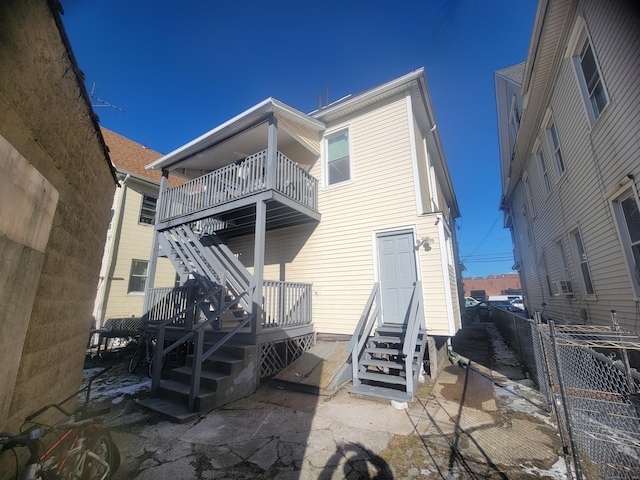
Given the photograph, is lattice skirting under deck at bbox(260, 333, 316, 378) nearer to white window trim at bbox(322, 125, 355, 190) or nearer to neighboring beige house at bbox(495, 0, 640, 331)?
white window trim at bbox(322, 125, 355, 190)

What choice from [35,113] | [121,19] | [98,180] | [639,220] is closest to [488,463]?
[639,220]

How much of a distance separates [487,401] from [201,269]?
22.6 feet

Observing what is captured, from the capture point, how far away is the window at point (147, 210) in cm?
1226

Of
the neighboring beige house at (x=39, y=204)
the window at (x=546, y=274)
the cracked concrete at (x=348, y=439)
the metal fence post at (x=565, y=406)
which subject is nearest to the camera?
the neighboring beige house at (x=39, y=204)

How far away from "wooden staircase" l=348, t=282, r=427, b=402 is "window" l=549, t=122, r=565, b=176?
5.50 m

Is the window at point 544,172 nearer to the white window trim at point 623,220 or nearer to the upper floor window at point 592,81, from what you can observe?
the upper floor window at point 592,81

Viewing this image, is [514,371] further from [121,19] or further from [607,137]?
[121,19]

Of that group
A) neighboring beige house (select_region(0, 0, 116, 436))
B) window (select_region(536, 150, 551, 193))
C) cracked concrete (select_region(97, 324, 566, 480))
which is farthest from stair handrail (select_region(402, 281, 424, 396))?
window (select_region(536, 150, 551, 193))

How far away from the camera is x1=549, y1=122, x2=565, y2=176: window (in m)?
7.56

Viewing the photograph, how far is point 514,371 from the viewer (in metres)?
6.50

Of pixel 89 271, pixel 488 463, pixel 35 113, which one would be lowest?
pixel 488 463

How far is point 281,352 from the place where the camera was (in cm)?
664

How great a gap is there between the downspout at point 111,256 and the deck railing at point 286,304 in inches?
298

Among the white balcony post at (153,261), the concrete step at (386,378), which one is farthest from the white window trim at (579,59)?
the white balcony post at (153,261)
